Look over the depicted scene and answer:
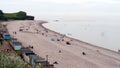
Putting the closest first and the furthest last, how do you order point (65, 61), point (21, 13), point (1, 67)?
1. point (1, 67)
2. point (65, 61)
3. point (21, 13)

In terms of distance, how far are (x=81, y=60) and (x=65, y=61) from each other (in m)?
2.75

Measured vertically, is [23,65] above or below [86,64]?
above

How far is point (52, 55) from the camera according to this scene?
121ft

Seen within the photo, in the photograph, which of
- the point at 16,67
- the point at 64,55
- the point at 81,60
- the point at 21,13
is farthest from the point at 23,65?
the point at 21,13

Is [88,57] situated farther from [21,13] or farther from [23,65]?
[21,13]

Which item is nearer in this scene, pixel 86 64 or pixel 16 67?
pixel 16 67

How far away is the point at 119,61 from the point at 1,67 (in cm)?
2920

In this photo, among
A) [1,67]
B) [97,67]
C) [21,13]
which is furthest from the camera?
[21,13]

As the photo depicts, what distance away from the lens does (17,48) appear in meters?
33.3

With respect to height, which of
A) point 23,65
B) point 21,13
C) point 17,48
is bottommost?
point 21,13

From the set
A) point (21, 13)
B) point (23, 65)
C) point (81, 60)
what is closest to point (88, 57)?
point (81, 60)

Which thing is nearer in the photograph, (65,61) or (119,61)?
(65,61)

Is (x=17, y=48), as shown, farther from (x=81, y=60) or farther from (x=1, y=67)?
(x=1, y=67)

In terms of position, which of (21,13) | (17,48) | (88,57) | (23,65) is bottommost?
(21,13)
